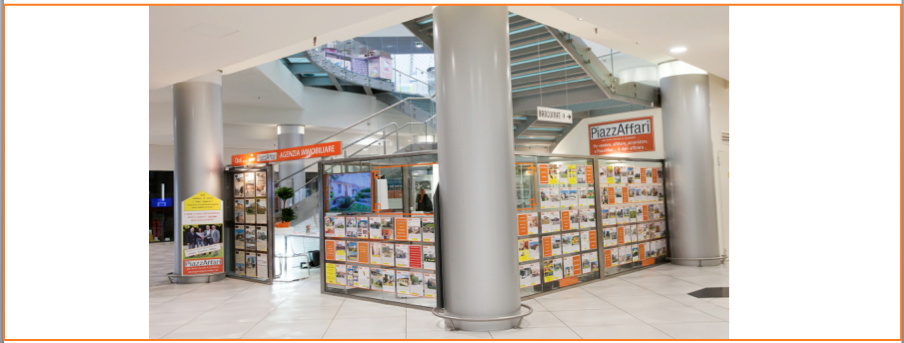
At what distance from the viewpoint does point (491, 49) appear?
499cm

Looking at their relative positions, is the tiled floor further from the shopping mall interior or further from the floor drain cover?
the floor drain cover

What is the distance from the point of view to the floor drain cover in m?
6.47

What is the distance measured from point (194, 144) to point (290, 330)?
4.45 m

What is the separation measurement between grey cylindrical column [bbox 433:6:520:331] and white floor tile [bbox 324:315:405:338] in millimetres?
640

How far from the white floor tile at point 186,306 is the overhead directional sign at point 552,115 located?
4.28 metres

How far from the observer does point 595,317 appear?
552 cm

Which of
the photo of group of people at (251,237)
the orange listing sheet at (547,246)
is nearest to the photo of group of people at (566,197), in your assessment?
the orange listing sheet at (547,246)

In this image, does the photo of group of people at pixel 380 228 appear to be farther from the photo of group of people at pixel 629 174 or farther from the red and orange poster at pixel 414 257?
the photo of group of people at pixel 629 174

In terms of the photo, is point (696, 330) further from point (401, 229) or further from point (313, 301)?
point (313, 301)

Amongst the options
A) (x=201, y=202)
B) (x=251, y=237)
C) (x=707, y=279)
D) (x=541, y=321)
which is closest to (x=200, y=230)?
(x=201, y=202)

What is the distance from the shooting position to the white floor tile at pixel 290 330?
5.06m

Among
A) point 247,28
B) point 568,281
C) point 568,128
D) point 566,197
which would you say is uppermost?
point 247,28

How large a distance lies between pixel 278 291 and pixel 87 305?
5.26 m

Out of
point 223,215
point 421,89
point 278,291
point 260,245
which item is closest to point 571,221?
point 278,291
